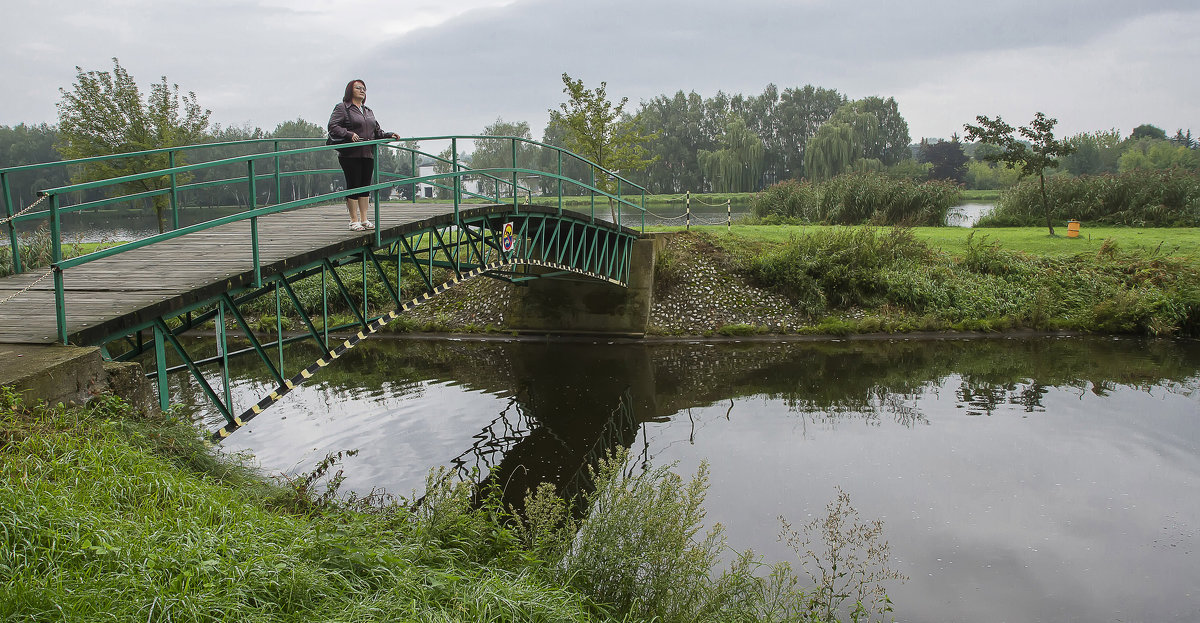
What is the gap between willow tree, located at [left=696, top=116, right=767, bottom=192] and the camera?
49281 millimetres

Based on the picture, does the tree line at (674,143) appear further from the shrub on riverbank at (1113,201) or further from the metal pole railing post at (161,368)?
the metal pole railing post at (161,368)

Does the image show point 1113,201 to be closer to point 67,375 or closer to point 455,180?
point 455,180

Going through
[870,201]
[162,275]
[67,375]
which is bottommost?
[67,375]

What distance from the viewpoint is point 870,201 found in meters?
27.3

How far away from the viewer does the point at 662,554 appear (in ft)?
19.6

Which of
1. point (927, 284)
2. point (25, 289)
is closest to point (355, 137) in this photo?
point (25, 289)

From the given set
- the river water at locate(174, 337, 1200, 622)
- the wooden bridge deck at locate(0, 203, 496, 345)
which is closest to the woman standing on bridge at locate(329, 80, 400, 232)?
the wooden bridge deck at locate(0, 203, 496, 345)

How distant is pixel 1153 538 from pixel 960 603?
3031 mm

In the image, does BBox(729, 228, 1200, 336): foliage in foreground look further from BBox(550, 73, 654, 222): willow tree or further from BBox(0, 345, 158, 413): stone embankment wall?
BBox(0, 345, 158, 413): stone embankment wall

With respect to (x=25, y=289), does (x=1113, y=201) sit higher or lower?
higher

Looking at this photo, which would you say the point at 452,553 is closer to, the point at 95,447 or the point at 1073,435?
Answer: the point at 95,447

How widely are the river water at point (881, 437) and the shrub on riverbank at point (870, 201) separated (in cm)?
929

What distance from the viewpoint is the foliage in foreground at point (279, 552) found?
12.9 feet

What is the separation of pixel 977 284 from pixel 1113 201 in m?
10.3
